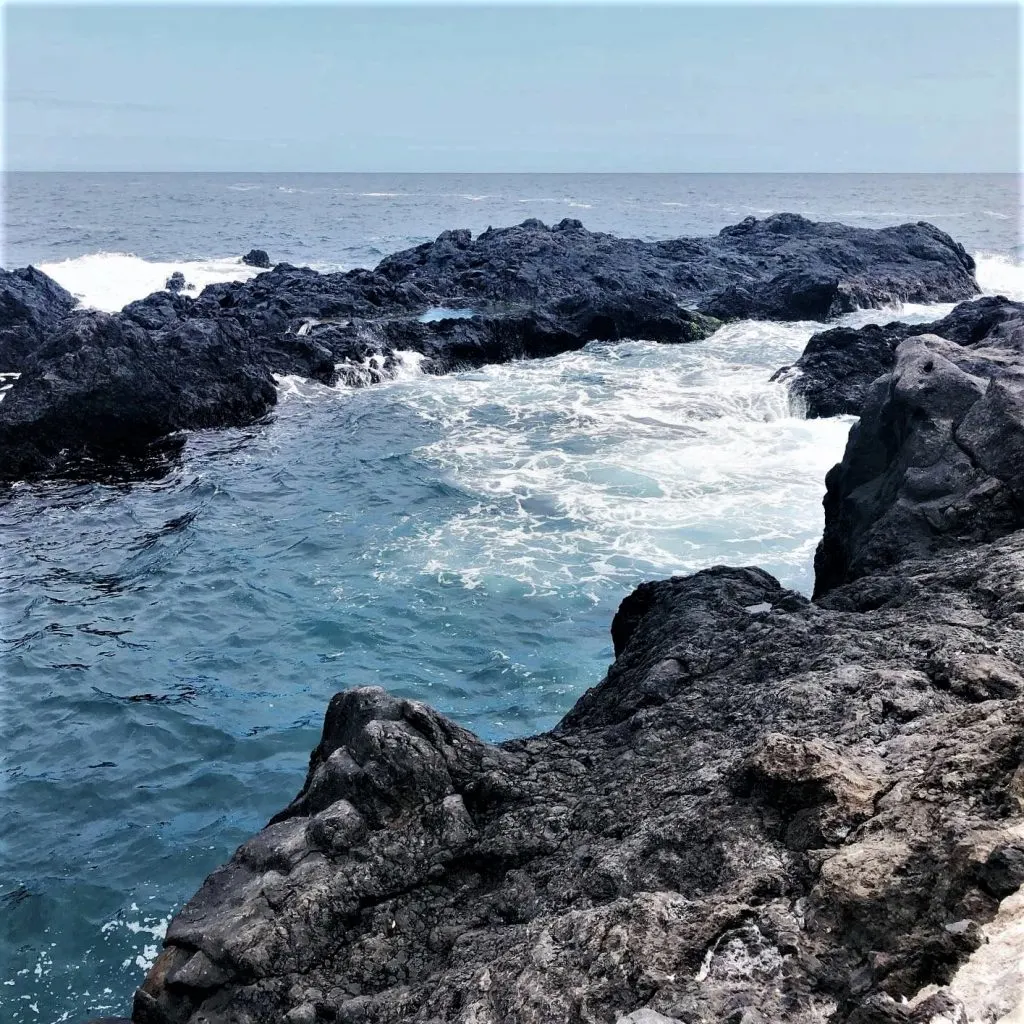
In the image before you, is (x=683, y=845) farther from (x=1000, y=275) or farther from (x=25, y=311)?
(x=1000, y=275)

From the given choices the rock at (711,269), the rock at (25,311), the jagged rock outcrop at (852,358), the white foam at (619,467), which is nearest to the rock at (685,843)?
the white foam at (619,467)

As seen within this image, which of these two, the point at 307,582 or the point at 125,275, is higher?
the point at 125,275

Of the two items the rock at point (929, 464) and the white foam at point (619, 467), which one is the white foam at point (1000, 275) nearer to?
the white foam at point (619, 467)

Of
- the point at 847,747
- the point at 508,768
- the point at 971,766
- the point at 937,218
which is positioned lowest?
the point at 508,768

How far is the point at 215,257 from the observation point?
52844 millimetres

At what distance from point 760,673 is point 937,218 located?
8500cm

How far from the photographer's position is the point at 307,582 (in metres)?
12.9

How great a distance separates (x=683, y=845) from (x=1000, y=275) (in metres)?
47.3

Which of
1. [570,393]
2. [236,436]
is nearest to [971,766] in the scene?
[236,436]

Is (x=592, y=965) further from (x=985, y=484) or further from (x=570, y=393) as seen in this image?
(x=570, y=393)

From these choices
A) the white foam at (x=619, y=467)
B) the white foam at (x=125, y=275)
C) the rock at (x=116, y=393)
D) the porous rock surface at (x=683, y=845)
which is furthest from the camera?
the white foam at (x=125, y=275)

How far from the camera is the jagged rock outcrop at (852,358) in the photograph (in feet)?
62.3

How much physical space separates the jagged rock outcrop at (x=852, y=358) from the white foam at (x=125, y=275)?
25.2 metres


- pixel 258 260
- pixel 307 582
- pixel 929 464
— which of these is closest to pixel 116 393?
pixel 307 582
